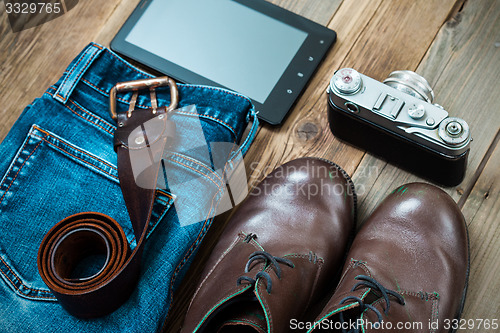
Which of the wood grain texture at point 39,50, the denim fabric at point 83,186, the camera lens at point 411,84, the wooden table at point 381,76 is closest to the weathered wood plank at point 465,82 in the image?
the wooden table at point 381,76

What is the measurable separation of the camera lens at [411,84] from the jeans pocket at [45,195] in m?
0.38

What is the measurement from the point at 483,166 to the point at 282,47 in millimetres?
385

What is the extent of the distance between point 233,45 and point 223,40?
0.07 feet

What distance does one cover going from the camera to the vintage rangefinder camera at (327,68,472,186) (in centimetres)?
76

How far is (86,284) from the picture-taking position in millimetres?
742

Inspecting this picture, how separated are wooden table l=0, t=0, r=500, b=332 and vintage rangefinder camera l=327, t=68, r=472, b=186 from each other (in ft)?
0.20

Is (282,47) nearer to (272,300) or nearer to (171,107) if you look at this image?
(171,107)

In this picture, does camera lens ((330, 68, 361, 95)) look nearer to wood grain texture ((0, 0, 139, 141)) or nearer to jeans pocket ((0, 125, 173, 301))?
jeans pocket ((0, 125, 173, 301))

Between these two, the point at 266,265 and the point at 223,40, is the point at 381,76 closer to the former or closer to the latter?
the point at 223,40

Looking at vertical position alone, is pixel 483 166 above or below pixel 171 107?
above

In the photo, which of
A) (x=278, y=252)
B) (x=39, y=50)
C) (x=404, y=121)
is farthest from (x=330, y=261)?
(x=39, y=50)

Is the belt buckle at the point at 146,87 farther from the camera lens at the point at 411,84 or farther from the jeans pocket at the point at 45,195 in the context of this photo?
the camera lens at the point at 411,84

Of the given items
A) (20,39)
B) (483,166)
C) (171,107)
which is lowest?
(20,39)

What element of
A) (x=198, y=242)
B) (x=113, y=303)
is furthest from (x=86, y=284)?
(x=198, y=242)
